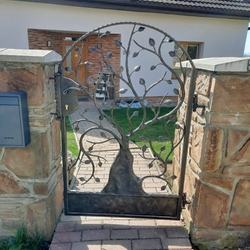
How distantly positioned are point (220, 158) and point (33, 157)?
130cm

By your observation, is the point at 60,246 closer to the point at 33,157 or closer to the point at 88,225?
the point at 88,225

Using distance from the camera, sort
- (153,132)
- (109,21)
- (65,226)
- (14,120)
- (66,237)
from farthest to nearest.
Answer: (109,21) → (153,132) → (65,226) → (66,237) → (14,120)

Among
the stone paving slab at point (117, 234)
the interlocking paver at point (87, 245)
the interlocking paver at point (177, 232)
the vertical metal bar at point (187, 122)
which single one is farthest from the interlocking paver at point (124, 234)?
the vertical metal bar at point (187, 122)

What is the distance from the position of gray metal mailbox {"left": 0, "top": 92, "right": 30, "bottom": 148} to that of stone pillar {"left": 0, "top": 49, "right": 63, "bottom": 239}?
0.05 meters

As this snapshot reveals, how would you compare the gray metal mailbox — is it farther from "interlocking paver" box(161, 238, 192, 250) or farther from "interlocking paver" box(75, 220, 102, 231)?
"interlocking paver" box(161, 238, 192, 250)

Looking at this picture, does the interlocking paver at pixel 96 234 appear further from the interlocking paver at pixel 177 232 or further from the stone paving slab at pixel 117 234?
the interlocking paver at pixel 177 232

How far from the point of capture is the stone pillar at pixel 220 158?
1.41 meters

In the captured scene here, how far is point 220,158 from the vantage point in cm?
153

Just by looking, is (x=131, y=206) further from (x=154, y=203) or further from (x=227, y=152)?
(x=227, y=152)

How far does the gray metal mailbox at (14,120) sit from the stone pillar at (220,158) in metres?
1.19

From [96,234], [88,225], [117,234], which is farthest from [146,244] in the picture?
[88,225]

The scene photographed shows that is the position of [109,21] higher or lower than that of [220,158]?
higher

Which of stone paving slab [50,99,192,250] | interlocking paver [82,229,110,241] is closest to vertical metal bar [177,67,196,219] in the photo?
stone paving slab [50,99,192,250]

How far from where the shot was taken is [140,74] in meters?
7.49
